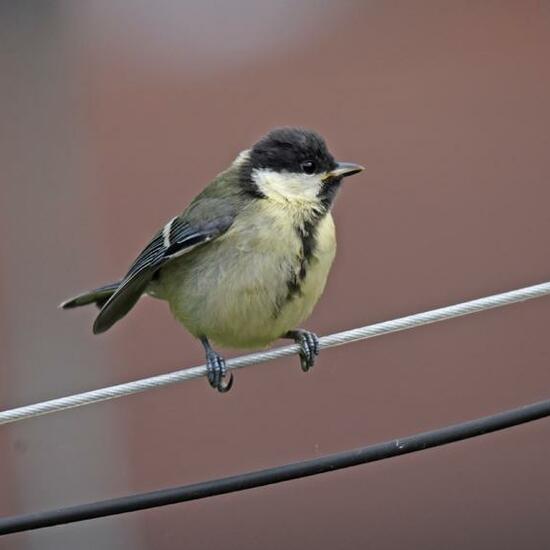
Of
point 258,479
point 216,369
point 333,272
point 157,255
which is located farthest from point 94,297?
point 333,272

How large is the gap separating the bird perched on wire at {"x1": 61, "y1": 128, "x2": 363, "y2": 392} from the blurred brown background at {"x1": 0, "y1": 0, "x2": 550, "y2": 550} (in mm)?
2146

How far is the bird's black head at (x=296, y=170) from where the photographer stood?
3029mm

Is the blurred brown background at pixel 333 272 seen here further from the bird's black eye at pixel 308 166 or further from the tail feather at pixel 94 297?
the bird's black eye at pixel 308 166

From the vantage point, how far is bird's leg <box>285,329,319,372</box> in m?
3.09

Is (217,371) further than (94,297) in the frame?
No

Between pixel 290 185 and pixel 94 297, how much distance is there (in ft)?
2.36

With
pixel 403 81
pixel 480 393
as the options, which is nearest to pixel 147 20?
pixel 403 81

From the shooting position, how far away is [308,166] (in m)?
3.07

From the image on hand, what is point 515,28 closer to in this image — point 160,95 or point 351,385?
point 160,95

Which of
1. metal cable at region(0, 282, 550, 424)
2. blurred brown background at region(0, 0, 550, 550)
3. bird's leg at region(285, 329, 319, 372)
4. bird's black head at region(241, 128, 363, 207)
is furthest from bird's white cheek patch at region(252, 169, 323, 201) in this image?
blurred brown background at region(0, 0, 550, 550)

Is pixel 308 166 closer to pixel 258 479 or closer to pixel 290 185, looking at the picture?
pixel 290 185

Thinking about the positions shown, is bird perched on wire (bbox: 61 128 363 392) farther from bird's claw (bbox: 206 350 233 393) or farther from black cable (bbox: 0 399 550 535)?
black cable (bbox: 0 399 550 535)

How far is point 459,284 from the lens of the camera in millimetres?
5762

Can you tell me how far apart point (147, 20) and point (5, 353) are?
93.0 inches
